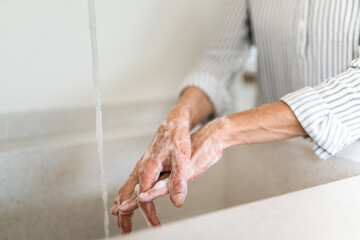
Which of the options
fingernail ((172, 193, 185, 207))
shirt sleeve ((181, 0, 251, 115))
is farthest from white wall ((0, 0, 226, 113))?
fingernail ((172, 193, 185, 207))

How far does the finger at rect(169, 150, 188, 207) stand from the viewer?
52 centimetres

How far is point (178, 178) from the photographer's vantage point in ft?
1.74

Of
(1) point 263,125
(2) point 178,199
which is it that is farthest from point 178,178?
(1) point 263,125

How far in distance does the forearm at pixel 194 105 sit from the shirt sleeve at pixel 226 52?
43 millimetres

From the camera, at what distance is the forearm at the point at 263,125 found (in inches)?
23.7

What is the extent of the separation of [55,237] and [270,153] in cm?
53

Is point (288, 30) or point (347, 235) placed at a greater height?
point (288, 30)

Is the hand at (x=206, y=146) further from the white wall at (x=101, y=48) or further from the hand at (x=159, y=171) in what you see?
the white wall at (x=101, y=48)

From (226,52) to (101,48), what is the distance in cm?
35

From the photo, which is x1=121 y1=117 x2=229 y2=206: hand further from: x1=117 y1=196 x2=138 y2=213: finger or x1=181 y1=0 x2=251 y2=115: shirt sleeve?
x1=181 y1=0 x2=251 y2=115: shirt sleeve

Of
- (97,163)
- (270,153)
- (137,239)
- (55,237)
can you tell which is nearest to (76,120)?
(97,163)

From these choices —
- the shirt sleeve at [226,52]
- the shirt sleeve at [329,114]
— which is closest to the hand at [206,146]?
the shirt sleeve at [329,114]

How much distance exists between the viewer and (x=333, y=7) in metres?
0.74

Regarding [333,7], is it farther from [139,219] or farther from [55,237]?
[55,237]
